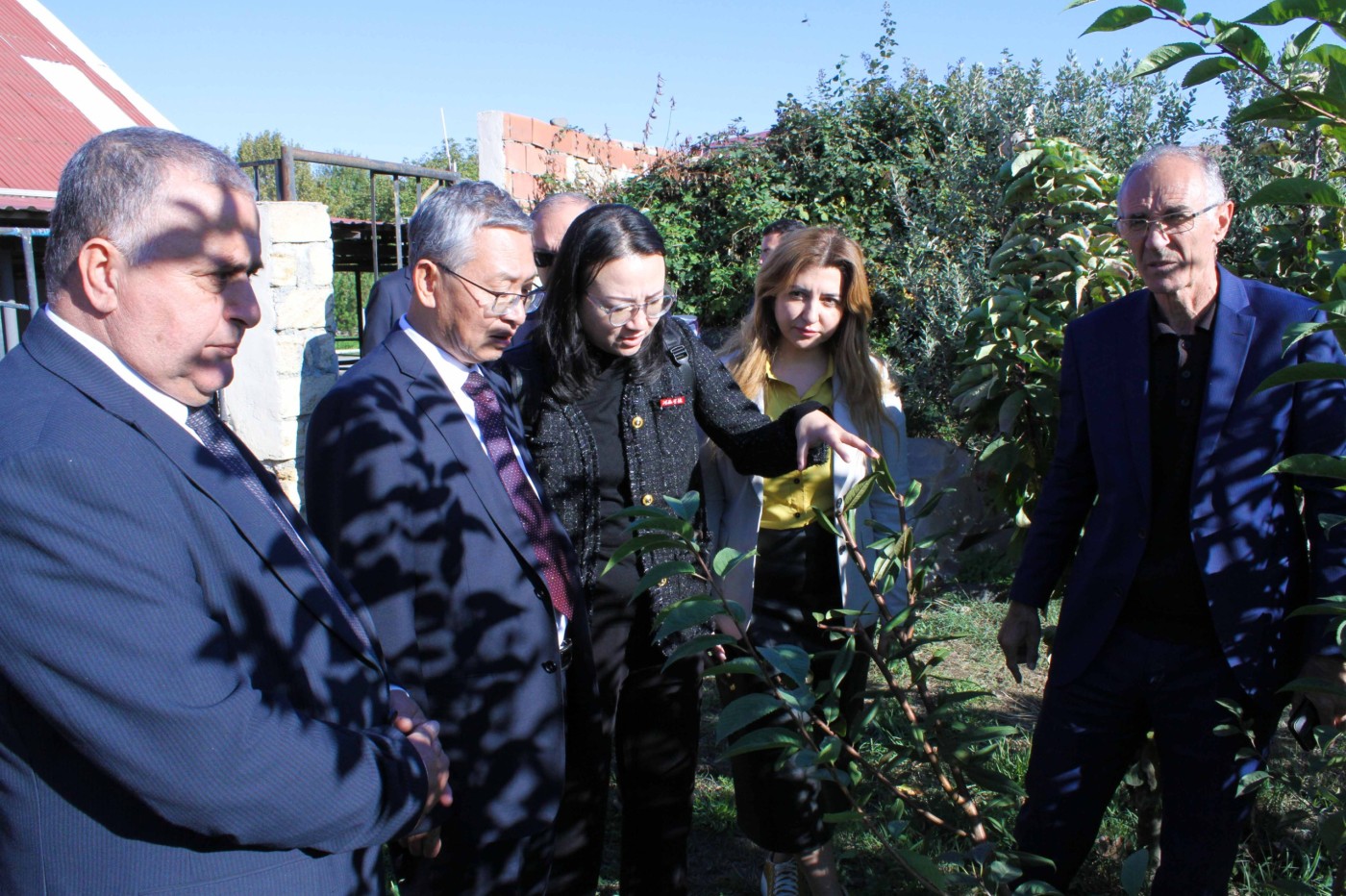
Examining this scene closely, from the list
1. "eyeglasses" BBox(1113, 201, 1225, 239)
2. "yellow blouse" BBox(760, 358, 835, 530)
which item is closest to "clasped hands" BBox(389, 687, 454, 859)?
"yellow blouse" BBox(760, 358, 835, 530)

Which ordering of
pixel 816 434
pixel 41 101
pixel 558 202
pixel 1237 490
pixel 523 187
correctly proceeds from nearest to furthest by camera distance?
1. pixel 1237 490
2. pixel 816 434
3. pixel 558 202
4. pixel 523 187
5. pixel 41 101

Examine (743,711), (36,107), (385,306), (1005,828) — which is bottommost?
(1005,828)

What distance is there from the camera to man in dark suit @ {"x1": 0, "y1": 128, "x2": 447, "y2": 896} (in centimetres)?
114

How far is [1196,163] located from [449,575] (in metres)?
1.83

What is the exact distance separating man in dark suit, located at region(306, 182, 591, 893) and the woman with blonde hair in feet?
2.38

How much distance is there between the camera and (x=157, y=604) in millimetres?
1186

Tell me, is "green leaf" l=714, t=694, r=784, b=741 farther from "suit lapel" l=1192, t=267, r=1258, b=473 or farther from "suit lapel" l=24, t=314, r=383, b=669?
"suit lapel" l=1192, t=267, r=1258, b=473

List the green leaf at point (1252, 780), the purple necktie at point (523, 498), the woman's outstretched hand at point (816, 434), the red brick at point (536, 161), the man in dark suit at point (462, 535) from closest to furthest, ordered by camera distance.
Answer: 1. the green leaf at point (1252, 780)
2. the man in dark suit at point (462, 535)
3. the purple necktie at point (523, 498)
4. the woman's outstretched hand at point (816, 434)
5. the red brick at point (536, 161)

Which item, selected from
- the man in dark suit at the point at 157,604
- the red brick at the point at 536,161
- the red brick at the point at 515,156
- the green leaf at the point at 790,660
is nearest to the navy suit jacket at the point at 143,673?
the man in dark suit at the point at 157,604

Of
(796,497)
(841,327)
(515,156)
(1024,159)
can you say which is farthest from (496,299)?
(515,156)

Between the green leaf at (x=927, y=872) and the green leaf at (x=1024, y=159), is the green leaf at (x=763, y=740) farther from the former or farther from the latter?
the green leaf at (x=1024, y=159)

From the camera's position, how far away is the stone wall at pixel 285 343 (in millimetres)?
5785

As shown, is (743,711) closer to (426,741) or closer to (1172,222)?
(426,741)

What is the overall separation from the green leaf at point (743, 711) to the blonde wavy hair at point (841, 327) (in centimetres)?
155
